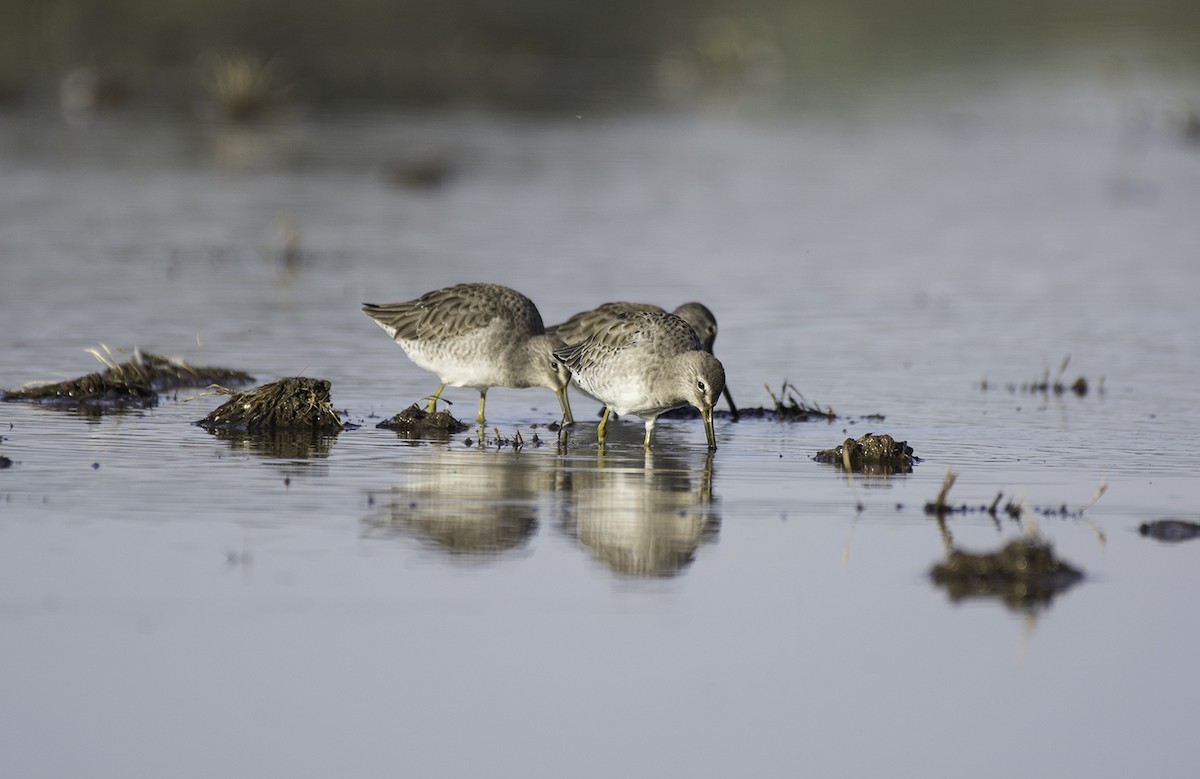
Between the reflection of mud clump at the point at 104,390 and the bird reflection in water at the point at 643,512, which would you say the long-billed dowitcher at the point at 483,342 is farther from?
the reflection of mud clump at the point at 104,390

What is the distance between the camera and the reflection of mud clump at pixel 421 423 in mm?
12180

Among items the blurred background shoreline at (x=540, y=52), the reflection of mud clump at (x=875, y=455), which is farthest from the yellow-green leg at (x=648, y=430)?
the blurred background shoreline at (x=540, y=52)

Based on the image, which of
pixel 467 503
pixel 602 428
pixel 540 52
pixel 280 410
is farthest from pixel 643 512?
pixel 540 52

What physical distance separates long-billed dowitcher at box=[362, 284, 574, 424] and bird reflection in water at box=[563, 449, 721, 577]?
1.31 m

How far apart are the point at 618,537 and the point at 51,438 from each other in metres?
4.08

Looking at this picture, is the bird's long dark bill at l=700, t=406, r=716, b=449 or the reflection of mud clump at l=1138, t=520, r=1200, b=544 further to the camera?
the bird's long dark bill at l=700, t=406, r=716, b=449

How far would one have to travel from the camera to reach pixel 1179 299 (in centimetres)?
1953

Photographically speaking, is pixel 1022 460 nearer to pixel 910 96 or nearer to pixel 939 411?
pixel 939 411

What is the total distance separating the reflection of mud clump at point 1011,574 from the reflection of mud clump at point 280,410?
15.8 feet

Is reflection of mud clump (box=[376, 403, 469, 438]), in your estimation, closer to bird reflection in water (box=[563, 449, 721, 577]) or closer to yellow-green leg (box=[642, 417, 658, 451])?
bird reflection in water (box=[563, 449, 721, 577])

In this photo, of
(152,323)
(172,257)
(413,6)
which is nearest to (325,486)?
(152,323)

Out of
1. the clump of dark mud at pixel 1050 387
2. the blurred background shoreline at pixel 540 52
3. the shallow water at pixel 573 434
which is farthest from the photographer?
the blurred background shoreline at pixel 540 52

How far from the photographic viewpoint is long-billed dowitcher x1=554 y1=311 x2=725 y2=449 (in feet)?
38.0

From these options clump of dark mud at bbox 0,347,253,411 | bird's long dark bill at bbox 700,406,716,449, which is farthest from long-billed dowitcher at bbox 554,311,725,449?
clump of dark mud at bbox 0,347,253,411
